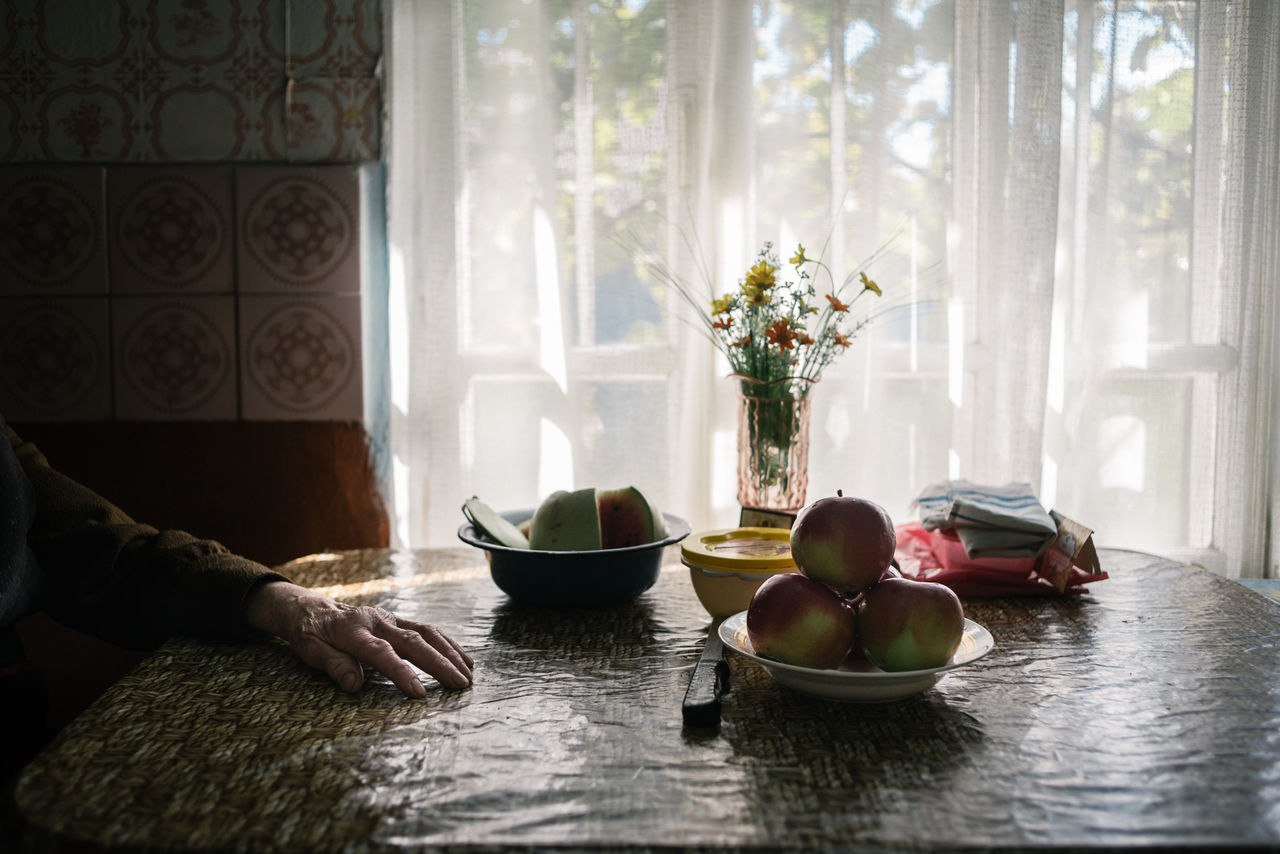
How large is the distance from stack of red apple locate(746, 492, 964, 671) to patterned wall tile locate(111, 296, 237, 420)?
142 centimetres

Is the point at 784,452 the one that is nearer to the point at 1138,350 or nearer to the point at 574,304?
the point at 574,304

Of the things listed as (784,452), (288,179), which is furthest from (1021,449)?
(288,179)

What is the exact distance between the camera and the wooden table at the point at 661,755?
0.66 meters

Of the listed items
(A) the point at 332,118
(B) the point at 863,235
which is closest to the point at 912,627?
(B) the point at 863,235

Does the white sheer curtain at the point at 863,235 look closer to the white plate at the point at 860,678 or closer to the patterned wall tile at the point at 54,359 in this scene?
the patterned wall tile at the point at 54,359

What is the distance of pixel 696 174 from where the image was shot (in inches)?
78.4

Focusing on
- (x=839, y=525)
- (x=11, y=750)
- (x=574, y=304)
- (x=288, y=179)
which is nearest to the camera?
(x=839, y=525)

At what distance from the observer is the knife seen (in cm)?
82

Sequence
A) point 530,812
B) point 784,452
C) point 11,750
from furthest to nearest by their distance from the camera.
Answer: point 784,452 → point 11,750 → point 530,812

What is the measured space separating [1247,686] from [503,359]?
1472 mm

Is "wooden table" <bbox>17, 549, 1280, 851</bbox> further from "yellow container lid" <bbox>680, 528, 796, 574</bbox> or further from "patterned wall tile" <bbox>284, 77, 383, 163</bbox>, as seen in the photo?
"patterned wall tile" <bbox>284, 77, 383, 163</bbox>

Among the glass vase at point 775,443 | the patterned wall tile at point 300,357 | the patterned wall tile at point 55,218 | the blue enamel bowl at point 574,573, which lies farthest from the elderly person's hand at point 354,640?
the patterned wall tile at point 55,218

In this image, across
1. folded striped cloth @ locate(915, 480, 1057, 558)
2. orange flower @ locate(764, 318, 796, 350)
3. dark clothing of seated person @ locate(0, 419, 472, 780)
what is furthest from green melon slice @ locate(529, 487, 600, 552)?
folded striped cloth @ locate(915, 480, 1057, 558)

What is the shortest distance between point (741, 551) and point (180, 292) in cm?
137
